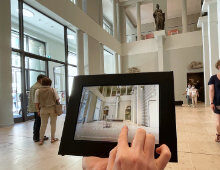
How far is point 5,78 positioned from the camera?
191 inches

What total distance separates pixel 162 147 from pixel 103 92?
266 millimetres

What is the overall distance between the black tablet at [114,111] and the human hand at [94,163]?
0.02 meters

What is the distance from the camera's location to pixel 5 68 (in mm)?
4840

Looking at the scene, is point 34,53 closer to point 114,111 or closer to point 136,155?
point 114,111

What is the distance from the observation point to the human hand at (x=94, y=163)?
1.61 feet

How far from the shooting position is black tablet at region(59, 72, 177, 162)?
0.53 m

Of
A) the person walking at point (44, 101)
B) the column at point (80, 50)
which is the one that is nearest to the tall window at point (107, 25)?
the column at point (80, 50)

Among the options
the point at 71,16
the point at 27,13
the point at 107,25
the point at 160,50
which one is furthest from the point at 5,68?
the point at 107,25

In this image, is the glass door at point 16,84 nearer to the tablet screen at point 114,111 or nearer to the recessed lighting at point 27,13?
the recessed lighting at point 27,13

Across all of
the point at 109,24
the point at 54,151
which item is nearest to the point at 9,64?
the point at 54,151

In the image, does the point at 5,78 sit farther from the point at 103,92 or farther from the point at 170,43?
the point at 170,43

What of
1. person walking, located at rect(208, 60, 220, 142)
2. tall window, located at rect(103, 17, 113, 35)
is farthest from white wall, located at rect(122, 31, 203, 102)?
person walking, located at rect(208, 60, 220, 142)

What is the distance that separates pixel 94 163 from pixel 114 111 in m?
0.18

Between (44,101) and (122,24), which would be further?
(122,24)
